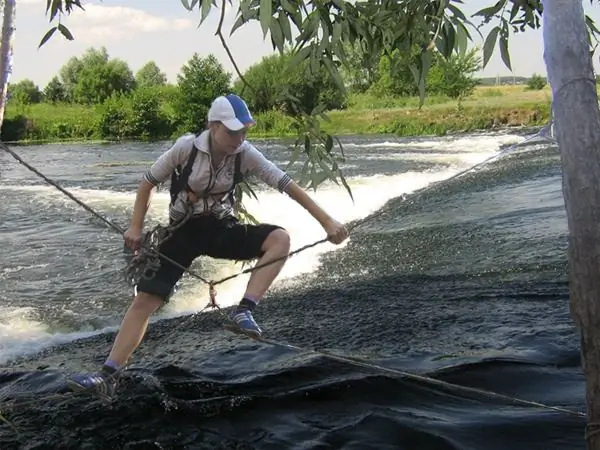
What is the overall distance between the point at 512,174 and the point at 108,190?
12392 mm

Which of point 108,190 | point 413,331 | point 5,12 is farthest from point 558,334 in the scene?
point 108,190

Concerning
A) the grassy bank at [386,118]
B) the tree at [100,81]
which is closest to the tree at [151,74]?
the tree at [100,81]

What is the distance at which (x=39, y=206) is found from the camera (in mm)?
19078

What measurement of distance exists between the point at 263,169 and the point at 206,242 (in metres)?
0.67

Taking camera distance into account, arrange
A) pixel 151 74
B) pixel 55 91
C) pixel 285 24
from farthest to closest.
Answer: pixel 151 74
pixel 55 91
pixel 285 24

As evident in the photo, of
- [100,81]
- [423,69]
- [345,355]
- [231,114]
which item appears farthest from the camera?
[100,81]

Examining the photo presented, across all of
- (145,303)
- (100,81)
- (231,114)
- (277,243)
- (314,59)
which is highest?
(100,81)

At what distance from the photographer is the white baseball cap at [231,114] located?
179 inches

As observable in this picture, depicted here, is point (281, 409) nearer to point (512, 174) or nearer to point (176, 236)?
point (176, 236)

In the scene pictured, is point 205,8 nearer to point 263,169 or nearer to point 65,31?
point 65,31

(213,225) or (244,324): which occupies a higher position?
(213,225)

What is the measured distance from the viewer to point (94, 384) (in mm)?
4691

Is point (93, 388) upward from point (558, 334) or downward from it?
upward

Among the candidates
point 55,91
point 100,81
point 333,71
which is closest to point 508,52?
point 333,71
